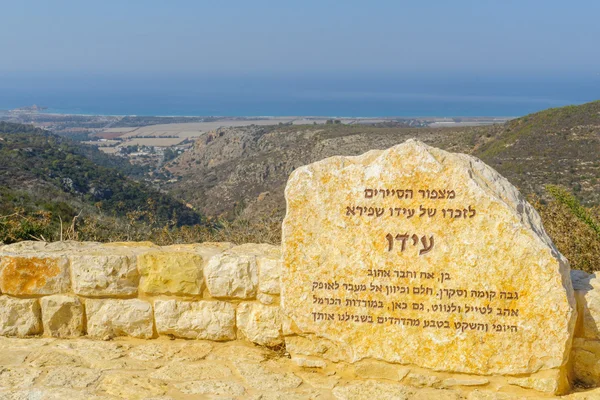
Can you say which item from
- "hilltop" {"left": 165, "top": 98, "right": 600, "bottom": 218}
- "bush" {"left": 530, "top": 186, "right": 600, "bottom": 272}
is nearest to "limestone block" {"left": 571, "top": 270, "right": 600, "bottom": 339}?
"bush" {"left": 530, "top": 186, "right": 600, "bottom": 272}

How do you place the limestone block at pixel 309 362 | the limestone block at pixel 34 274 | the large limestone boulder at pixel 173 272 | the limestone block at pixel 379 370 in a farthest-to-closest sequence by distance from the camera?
the limestone block at pixel 34 274
the large limestone boulder at pixel 173 272
the limestone block at pixel 309 362
the limestone block at pixel 379 370

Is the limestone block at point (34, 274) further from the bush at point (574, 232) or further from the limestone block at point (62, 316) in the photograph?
the bush at point (574, 232)

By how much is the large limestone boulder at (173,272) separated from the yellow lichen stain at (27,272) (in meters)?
0.64

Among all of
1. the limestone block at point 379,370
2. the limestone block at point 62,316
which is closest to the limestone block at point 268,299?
the limestone block at point 379,370

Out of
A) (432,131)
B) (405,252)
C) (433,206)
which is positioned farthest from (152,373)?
(432,131)

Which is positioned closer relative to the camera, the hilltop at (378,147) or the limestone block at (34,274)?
the limestone block at (34,274)

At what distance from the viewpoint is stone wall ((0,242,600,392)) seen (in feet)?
13.1

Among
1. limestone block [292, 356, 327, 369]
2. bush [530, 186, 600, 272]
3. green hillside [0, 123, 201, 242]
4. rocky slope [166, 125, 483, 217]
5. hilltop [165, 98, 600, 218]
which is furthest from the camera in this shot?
rocky slope [166, 125, 483, 217]

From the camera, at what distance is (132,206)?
20484 mm

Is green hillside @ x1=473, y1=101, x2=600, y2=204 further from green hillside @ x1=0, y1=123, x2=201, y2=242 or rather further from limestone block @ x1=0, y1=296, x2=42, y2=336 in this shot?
limestone block @ x1=0, y1=296, x2=42, y2=336

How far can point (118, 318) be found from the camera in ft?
13.8

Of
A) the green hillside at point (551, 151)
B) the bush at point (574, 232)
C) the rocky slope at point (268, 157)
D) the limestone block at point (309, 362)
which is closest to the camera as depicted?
the limestone block at point (309, 362)

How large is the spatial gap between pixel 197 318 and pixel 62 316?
3.26 ft

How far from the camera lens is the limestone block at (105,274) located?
4137mm
